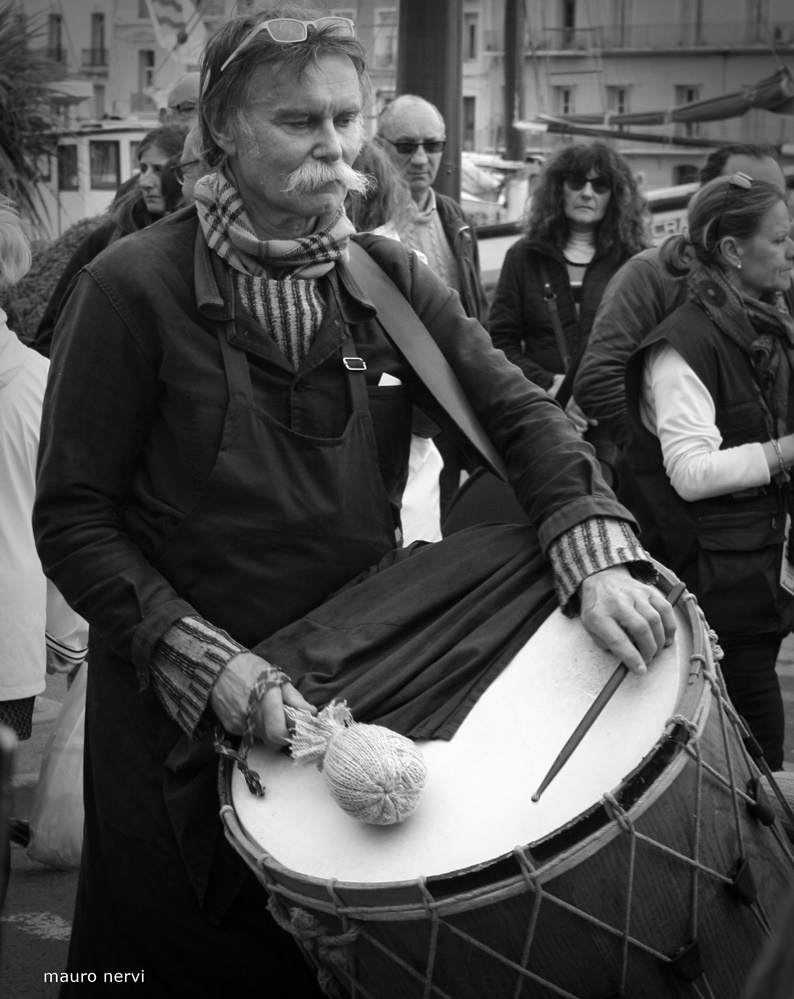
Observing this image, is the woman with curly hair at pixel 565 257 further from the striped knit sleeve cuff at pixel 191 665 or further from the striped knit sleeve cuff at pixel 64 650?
the striped knit sleeve cuff at pixel 191 665

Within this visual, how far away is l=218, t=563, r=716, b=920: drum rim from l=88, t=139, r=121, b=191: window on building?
911 inches

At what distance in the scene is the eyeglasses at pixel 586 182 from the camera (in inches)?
236

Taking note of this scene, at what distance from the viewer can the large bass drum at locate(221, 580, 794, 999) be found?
179 cm

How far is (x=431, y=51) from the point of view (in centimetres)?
844

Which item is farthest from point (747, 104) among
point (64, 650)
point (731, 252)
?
point (64, 650)

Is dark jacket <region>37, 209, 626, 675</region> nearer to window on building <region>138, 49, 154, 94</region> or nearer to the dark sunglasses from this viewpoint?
the dark sunglasses

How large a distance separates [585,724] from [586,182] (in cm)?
440

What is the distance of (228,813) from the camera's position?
2.04 m

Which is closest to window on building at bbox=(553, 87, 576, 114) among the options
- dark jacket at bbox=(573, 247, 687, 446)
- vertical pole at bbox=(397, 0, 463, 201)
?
vertical pole at bbox=(397, 0, 463, 201)

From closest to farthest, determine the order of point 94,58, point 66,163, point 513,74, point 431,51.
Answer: point 431,51 → point 66,163 → point 513,74 → point 94,58

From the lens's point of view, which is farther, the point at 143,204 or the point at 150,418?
the point at 143,204

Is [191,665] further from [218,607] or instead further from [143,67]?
[143,67]

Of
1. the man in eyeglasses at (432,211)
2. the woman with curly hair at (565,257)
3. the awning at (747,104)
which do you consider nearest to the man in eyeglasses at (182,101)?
the man in eyeglasses at (432,211)

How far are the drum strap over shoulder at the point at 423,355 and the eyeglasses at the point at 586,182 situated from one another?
3.68 meters
